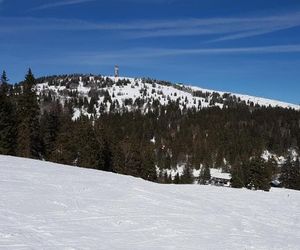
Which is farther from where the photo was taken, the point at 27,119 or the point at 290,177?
the point at 290,177

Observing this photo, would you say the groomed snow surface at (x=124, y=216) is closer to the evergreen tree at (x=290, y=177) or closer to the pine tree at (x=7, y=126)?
the pine tree at (x=7, y=126)

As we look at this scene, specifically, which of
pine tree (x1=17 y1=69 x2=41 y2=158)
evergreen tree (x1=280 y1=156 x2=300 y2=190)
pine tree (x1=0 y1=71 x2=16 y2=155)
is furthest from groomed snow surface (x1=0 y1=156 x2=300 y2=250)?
evergreen tree (x1=280 y1=156 x2=300 y2=190)

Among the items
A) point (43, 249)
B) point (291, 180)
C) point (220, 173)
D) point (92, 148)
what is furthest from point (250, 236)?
point (220, 173)

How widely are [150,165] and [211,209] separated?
196 feet

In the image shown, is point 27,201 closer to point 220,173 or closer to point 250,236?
point 250,236

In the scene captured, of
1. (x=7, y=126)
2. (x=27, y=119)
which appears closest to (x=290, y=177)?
(x=27, y=119)

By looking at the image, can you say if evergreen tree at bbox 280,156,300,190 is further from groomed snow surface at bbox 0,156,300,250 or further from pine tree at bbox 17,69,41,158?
groomed snow surface at bbox 0,156,300,250

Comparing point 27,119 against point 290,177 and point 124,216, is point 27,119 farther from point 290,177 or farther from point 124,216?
point 290,177

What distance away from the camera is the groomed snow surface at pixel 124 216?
1198 cm

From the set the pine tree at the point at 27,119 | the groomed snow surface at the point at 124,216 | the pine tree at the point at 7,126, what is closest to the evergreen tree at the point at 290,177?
the pine tree at the point at 27,119

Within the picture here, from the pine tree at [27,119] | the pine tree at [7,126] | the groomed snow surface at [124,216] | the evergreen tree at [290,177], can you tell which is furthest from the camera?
the evergreen tree at [290,177]

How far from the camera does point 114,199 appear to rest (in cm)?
1800

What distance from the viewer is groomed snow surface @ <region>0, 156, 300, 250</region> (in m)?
12.0

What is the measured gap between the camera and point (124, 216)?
15195mm
